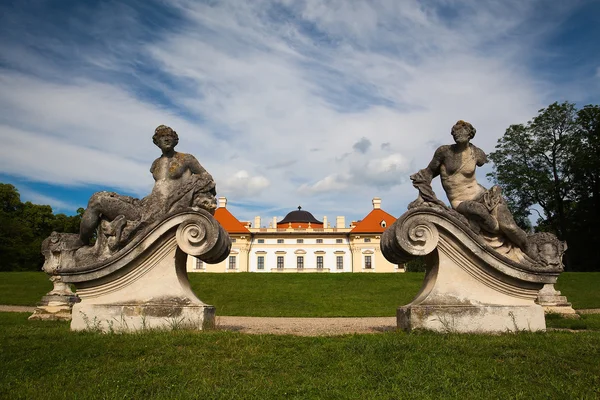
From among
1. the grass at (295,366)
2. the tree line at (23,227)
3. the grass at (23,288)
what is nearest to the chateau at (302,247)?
the tree line at (23,227)

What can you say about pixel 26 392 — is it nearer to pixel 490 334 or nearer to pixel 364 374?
pixel 364 374

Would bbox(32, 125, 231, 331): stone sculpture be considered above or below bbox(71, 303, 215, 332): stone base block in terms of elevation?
above

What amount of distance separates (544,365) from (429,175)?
122 inches

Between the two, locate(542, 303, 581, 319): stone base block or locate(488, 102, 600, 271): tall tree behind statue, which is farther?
locate(488, 102, 600, 271): tall tree behind statue

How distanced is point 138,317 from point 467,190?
4606 millimetres

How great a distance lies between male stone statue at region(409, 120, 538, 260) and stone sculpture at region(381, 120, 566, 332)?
0.01 meters

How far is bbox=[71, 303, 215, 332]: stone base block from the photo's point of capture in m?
5.45

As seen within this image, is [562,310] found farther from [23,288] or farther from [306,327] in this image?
[23,288]

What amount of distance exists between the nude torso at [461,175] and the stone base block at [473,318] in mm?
1482

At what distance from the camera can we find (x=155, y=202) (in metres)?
6.13

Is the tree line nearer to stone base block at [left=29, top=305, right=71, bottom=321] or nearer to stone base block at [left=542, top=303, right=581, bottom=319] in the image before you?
stone base block at [left=29, top=305, right=71, bottom=321]

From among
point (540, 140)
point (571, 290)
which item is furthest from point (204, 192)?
point (540, 140)

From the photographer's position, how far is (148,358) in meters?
4.08

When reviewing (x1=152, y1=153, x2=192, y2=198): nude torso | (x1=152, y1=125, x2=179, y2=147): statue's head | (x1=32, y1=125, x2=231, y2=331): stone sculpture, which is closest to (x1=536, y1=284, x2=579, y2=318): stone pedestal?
(x1=32, y1=125, x2=231, y2=331): stone sculpture
